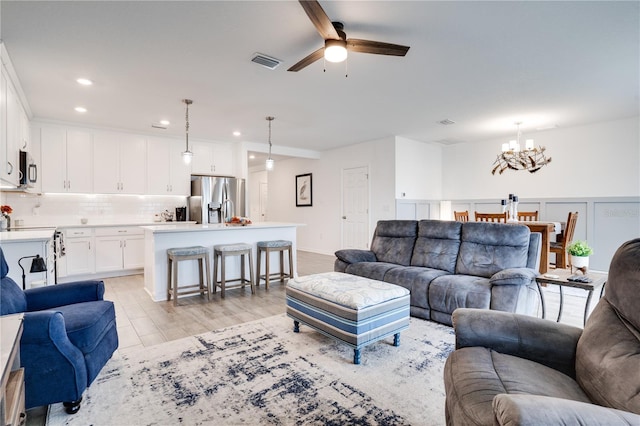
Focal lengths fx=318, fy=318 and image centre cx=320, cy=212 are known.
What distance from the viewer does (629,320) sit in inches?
50.3

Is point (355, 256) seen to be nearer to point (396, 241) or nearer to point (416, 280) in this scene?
point (396, 241)

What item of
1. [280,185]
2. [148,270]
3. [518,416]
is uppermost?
[280,185]

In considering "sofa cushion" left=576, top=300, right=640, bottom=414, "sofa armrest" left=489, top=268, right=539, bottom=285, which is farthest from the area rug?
"sofa cushion" left=576, top=300, right=640, bottom=414

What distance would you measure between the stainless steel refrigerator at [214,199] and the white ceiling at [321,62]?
139cm

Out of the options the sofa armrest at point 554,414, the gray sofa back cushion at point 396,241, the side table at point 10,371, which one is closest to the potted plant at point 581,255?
the gray sofa back cushion at point 396,241

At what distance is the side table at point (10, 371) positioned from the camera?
945mm

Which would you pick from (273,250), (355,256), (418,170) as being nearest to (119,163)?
(273,250)

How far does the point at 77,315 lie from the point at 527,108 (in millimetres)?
5701

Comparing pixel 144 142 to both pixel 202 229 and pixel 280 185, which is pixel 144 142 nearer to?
pixel 202 229

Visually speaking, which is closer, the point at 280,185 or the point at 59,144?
the point at 59,144

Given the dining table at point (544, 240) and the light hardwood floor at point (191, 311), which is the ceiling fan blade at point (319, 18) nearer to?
the light hardwood floor at point (191, 311)

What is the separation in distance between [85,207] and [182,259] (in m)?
3.09

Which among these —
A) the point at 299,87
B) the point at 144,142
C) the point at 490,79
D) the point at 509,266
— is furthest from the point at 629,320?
the point at 144,142

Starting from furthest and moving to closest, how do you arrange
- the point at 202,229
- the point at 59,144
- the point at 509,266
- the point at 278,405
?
the point at 59,144 → the point at 202,229 → the point at 509,266 → the point at 278,405
